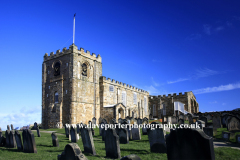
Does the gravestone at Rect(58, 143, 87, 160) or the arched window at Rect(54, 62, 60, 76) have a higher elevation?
the arched window at Rect(54, 62, 60, 76)

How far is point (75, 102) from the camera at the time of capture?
26.5 m

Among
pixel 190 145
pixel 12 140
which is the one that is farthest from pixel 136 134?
pixel 190 145

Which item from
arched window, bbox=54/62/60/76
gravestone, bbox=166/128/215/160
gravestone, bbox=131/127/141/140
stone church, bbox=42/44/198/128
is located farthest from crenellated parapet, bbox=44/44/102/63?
gravestone, bbox=166/128/215/160

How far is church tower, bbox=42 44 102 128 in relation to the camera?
2650cm

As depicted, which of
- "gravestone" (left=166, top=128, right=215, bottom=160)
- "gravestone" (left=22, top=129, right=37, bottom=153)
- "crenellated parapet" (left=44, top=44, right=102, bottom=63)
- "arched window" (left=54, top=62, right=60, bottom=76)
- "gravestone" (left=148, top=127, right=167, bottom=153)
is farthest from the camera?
"arched window" (left=54, top=62, right=60, bottom=76)

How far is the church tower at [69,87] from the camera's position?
26.5 meters

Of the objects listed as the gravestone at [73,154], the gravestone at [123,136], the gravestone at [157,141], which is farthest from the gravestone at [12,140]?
the gravestone at [157,141]

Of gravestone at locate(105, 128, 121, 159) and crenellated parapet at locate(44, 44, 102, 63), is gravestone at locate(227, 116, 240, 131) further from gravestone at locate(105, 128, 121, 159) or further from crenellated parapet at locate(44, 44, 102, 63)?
crenellated parapet at locate(44, 44, 102, 63)

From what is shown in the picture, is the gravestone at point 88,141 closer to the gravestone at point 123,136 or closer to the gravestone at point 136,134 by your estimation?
the gravestone at point 123,136

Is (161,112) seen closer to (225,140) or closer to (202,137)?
(225,140)

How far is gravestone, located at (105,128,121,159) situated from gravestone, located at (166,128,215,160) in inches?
112

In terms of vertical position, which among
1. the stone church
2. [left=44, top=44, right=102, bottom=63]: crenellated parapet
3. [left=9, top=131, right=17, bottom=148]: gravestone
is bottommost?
[left=9, top=131, right=17, bottom=148]: gravestone

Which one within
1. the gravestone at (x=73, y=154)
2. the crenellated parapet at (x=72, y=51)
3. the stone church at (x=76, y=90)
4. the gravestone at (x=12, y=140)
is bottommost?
the gravestone at (x=12, y=140)

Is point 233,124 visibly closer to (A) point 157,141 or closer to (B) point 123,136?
(B) point 123,136
